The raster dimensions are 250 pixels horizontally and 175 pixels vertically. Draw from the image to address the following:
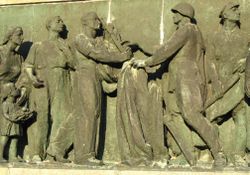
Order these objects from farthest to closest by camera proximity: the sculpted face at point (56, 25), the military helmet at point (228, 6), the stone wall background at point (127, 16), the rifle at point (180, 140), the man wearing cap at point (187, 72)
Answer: the sculpted face at point (56, 25) → the stone wall background at point (127, 16) → the military helmet at point (228, 6) → the rifle at point (180, 140) → the man wearing cap at point (187, 72)

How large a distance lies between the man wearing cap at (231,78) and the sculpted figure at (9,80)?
285 centimetres

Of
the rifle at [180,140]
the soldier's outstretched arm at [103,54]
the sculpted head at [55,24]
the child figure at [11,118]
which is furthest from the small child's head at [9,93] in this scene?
the rifle at [180,140]

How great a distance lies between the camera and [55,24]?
1315 centimetres

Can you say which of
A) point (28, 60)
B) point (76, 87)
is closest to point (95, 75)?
point (76, 87)

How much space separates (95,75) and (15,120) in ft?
4.44

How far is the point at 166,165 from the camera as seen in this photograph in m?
12.3

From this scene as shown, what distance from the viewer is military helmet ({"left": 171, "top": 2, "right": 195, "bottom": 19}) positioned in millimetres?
12508

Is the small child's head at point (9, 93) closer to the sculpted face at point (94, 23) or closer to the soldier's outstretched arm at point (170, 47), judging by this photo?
the sculpted face at point (94, 23)

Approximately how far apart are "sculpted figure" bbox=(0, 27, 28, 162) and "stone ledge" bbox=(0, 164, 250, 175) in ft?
1.24

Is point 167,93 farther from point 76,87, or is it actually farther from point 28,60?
point 28,60

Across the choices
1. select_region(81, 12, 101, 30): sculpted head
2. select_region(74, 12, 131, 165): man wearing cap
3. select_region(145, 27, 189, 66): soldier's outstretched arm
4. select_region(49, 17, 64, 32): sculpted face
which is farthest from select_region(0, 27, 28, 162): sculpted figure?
A: select_region(145, 27, 189, 66): soldier's outstretched arm

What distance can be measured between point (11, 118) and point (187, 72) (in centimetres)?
266

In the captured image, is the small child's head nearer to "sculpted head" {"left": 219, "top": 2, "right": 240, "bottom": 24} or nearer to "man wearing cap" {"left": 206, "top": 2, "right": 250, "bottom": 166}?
"man wearing cap" {"left": 206, "top": 2, "right": 250, "bottom": 166}

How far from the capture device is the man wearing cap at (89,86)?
12594mm
